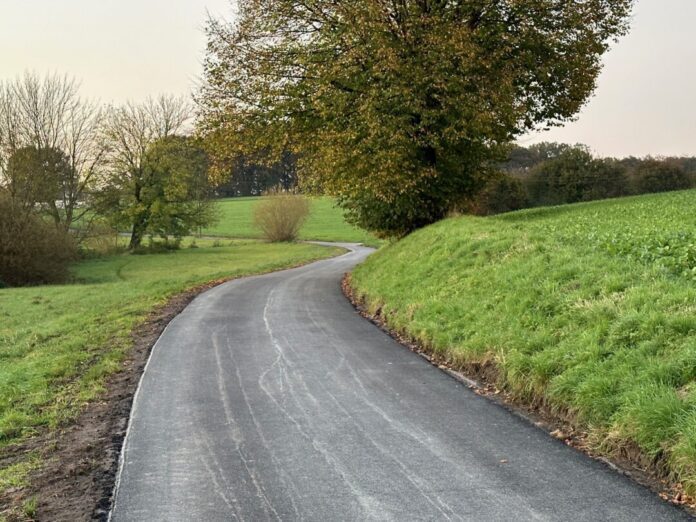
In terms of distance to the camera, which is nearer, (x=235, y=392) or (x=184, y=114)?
(x=235, y=392)

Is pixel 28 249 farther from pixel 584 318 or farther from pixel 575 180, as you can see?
pixel 575 180

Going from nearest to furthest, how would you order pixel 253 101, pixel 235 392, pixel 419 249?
pixel 235 392 → pixel 419 249 → pixel 253 101

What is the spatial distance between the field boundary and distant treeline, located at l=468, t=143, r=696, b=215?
42.1 m

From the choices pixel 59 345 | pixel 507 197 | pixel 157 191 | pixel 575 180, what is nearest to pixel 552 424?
pixel 59 345

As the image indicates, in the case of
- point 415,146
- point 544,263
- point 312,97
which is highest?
point 312,97

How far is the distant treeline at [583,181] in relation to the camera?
1973 inches

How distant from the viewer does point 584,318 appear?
23.6ft

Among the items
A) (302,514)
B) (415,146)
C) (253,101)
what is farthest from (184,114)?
(302,514)

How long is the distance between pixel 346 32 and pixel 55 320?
1248 cm

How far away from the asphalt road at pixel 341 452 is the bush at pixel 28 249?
24.4 metres

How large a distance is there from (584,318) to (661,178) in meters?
49.5

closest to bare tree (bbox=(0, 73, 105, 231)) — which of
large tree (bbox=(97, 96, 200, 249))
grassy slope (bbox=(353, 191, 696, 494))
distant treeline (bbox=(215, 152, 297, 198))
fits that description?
large tree (bbox=(97, 96, 200, 249))

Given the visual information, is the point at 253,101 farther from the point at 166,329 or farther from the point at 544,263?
the point at 544,263

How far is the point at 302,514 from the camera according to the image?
14.0ft
